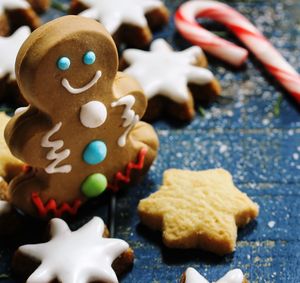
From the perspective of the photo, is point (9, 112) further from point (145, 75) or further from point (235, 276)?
point (235, 276)

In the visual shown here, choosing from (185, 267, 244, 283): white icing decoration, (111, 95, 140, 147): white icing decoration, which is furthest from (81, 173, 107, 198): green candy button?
(185, 267, 244, 283): white icing decoration

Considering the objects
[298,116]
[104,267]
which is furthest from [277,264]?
[298,116]

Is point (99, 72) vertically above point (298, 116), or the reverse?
point (99, 72)

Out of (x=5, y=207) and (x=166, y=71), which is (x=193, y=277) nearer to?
(x=5, y=207)

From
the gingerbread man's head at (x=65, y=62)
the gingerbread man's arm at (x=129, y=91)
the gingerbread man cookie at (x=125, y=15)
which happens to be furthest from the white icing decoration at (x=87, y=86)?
the gingerbread man cookie at (x=125, y=15)

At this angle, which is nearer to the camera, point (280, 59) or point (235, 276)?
point (235, 276)

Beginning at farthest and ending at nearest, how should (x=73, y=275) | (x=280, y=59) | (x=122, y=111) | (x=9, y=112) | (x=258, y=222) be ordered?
(x=280, y=59)
(x=9, y=112)
(x=258, y=222)
(x=122, y=111)
(x=73, y=275)

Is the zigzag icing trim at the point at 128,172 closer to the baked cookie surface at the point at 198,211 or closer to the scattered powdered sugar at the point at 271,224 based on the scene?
the baked cookie surface at the point at 198,211
